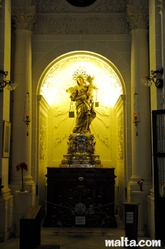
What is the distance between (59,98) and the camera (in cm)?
1286

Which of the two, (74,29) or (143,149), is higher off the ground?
(74,29)

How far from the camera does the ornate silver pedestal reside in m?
10.9

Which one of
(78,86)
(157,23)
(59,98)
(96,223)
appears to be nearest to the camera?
(157,23)

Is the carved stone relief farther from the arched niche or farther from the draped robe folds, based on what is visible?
the draped robe folds

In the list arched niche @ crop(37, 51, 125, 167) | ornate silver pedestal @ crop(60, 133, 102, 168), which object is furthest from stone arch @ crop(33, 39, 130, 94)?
ornate silver pedestal @ crop(60, 133, 102, 168)

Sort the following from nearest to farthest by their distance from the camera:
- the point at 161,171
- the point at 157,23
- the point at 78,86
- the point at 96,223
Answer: the point at 161,171 → the point at 157,23 → the point at 96,223 → the point at 78,86

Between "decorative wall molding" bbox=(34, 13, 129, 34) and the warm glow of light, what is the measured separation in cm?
90

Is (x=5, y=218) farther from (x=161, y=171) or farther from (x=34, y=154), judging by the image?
(x=161, y=171)

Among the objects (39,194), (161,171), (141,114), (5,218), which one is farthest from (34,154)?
(161,171)

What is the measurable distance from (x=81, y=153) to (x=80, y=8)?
425 centimetres

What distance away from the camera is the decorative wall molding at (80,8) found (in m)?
10.8

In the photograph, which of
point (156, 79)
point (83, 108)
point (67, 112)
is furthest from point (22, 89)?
point (156, 79)

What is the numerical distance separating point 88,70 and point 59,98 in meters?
1.45

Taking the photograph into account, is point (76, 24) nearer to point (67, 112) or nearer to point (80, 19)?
point (80, 19)
